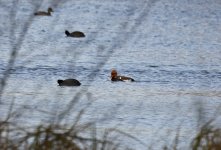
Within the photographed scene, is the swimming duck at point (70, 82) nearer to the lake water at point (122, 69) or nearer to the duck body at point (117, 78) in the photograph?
the lake water at point (122, 69)

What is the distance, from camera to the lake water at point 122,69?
5736 mm

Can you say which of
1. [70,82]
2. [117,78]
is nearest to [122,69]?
[117,78]

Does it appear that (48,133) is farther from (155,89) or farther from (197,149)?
(155,89)

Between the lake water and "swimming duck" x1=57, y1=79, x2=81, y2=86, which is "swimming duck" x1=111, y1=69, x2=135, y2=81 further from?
"swimming duck" x1=57, y1=79, x2=81, y2=86

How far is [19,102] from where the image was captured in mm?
9562

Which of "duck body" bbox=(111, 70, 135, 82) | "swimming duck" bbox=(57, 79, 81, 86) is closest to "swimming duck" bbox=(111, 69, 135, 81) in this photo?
"duck body" bbox=(111, 70, 135, 82)

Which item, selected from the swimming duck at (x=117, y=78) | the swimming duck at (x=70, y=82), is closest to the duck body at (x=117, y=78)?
the swimming duck at (x=117, y=78)

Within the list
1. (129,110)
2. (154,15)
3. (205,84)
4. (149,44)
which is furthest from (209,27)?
(129,110)

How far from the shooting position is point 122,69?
14.6m

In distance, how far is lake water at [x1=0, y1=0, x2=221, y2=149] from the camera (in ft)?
18.8

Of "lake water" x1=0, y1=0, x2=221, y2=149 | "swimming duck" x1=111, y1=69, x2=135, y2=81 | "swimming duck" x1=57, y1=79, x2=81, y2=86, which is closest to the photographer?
"lake water" x1=0, y1=0, x2=221, y2=149

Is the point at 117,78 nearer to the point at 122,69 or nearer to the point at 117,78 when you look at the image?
the point at 117,78

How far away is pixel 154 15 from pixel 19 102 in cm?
1451

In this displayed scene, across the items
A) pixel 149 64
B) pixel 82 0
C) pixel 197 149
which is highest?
pixel 197 149
